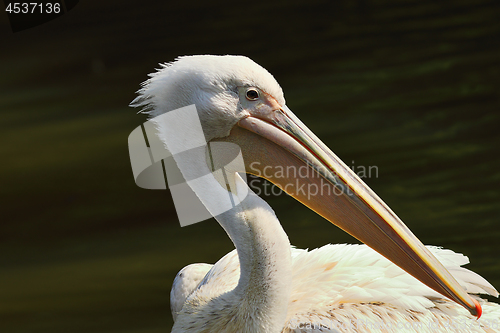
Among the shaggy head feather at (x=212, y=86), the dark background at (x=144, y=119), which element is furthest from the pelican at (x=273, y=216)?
the dark background at (x=144, y=119)

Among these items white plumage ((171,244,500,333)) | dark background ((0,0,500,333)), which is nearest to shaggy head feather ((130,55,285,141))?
white plumage ((171,244,500,333))

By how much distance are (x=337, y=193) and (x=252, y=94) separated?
46cm

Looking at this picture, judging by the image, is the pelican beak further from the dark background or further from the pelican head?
the dark background

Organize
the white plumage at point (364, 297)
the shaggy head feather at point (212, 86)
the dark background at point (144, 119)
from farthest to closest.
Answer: the dark background at point (144, 119)
the white plumage at point (364, 297)
the shaggy head feather at point (212, 86)

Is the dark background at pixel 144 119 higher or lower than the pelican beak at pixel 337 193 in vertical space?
lower

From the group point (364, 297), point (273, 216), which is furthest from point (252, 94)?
point (364, 297)

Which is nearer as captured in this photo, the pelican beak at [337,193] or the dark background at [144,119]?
the pelican beak at [337,193]

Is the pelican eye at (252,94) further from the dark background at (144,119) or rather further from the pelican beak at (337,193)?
the dark background at (144,119)

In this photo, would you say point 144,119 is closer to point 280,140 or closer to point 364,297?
point 280,140

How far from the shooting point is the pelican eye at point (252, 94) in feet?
6.23

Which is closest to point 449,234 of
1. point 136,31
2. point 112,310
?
point 112,310

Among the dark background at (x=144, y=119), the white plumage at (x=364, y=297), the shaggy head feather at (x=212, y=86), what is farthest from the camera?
the dark background at (x=144, y=119)

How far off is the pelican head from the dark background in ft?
5.56

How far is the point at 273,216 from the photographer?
1.97m
